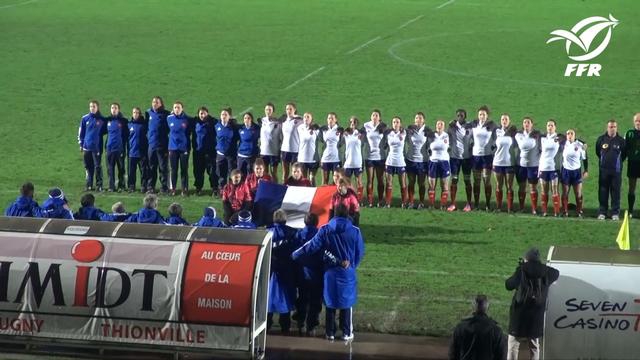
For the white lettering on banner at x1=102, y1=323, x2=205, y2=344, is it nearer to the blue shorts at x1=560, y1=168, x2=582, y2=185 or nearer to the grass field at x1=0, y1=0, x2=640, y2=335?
the grass field at x1=0, y1=0, x2=640, y2=335

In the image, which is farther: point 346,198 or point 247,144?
point 247,144

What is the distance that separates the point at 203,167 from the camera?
22.8 m

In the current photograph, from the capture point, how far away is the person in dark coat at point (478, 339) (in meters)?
11.7

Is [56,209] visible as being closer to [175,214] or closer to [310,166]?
[175,214]

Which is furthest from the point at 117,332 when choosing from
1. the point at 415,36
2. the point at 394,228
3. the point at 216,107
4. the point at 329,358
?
the point at 415,36

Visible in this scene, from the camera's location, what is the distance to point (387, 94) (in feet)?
102

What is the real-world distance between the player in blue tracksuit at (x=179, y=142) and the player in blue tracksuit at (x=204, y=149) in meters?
0.15

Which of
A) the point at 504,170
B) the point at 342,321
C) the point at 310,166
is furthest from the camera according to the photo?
the point at 310,166

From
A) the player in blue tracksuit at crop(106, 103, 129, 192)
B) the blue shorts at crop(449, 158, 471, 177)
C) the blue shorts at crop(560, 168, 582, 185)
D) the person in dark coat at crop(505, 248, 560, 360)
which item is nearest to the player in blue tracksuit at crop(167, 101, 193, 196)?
the player in blue tracksuit at crop(106, 103, 129, 192)

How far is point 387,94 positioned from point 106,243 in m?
17.9

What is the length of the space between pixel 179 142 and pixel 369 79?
10.8 metres

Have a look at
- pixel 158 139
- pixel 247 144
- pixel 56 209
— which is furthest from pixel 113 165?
pixel 56 209

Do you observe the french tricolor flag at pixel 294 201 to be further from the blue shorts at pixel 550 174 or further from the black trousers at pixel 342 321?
the blue shorts at pixel 550 174

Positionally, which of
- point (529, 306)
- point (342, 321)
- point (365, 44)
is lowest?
point (342, 321)
